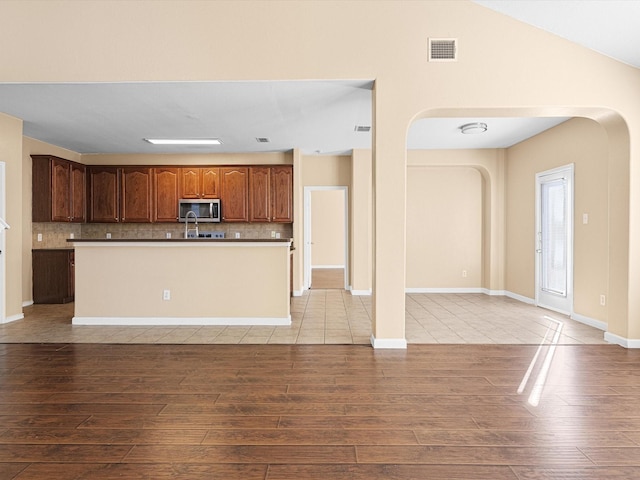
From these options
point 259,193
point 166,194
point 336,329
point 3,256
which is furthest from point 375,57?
point 166,194

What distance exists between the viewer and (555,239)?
5.97m

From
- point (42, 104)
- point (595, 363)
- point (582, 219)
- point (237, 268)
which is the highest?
point (42, 104)

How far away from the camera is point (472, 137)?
660cm

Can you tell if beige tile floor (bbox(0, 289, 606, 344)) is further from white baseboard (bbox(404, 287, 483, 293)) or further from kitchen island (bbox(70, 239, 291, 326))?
white baseboard (bbox(404, 287, 483, 293))

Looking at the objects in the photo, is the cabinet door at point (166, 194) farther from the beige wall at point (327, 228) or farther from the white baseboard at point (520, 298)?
the white baseboard at point (520, 298)

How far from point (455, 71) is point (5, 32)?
14.2ft

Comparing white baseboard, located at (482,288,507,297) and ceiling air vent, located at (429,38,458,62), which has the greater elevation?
ceiling air vent, located at (429,38,458,62)

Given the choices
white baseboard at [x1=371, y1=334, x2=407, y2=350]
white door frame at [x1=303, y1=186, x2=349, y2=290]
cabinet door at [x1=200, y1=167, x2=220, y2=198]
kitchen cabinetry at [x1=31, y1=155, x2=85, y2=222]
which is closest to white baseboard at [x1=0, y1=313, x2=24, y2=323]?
kitchen cabinetry at [x1=31, y1=155, x2=85, y2=222]

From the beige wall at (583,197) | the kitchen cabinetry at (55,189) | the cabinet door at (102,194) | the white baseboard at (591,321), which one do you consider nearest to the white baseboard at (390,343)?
the white baseboard at (591,321)

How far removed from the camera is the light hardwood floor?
1.99m

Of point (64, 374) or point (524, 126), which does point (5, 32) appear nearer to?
point (64, 374)

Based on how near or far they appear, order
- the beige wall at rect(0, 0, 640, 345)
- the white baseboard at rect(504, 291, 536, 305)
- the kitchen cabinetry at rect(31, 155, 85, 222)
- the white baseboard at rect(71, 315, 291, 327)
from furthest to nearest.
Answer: the white baseboard at rect(504, 291, 536, 305) → the kitchen cabinetry at rect(31, 155, 85, 222) → the white baseboard at rect(71, 315, 291, 327) → the beige wall at rect(0, 0, 640, 345)

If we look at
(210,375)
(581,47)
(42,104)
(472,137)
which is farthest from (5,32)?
(472,137)

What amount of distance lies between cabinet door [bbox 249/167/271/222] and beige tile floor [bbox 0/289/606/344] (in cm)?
214
